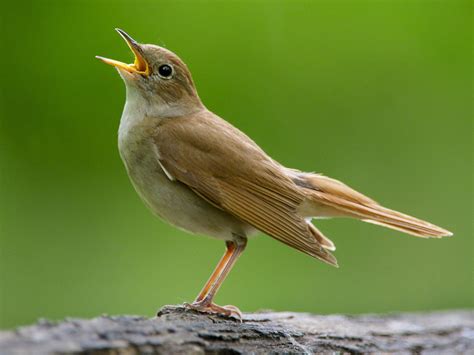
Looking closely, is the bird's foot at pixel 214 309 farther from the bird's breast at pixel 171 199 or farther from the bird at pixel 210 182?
the bird's breast at pixel 171 199

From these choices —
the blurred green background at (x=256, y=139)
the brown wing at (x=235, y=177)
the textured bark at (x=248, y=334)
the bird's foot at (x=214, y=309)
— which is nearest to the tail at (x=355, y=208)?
the brown wing at (x=235, y=177)

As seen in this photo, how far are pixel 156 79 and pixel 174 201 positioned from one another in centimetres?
108

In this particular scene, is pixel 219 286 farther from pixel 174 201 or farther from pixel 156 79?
pixel 156 79

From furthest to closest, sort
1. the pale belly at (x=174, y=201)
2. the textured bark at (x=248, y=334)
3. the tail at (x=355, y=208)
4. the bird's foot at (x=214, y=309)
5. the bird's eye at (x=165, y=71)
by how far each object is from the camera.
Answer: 1. the bird's eye at (x=165, y=71)
2. the tail at (x=355, y=208)
3. the pale belly at (x=174, y=201)
4. the bird's foot at (x=214, y=309)
5. the textured bark at (x=248, y=334)

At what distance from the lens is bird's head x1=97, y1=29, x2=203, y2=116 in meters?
6.32

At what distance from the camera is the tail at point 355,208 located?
6.25 meters

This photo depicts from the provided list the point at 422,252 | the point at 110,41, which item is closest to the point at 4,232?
the point at 110,41

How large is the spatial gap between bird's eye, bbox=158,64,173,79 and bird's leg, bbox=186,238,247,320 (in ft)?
4.62

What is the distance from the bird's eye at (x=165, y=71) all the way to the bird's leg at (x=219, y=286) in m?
1.41

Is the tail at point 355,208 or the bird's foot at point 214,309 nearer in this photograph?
the bird's foot at point 214,309

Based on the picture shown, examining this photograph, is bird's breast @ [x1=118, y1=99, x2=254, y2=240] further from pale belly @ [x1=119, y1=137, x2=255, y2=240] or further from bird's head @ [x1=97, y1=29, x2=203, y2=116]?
bird's head @ [x1=97, y1=29, x2=203, y2=116]

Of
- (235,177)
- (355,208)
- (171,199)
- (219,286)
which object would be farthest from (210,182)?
(355,208)

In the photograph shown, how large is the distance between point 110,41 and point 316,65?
234 centimetres

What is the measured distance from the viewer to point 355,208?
624cm
